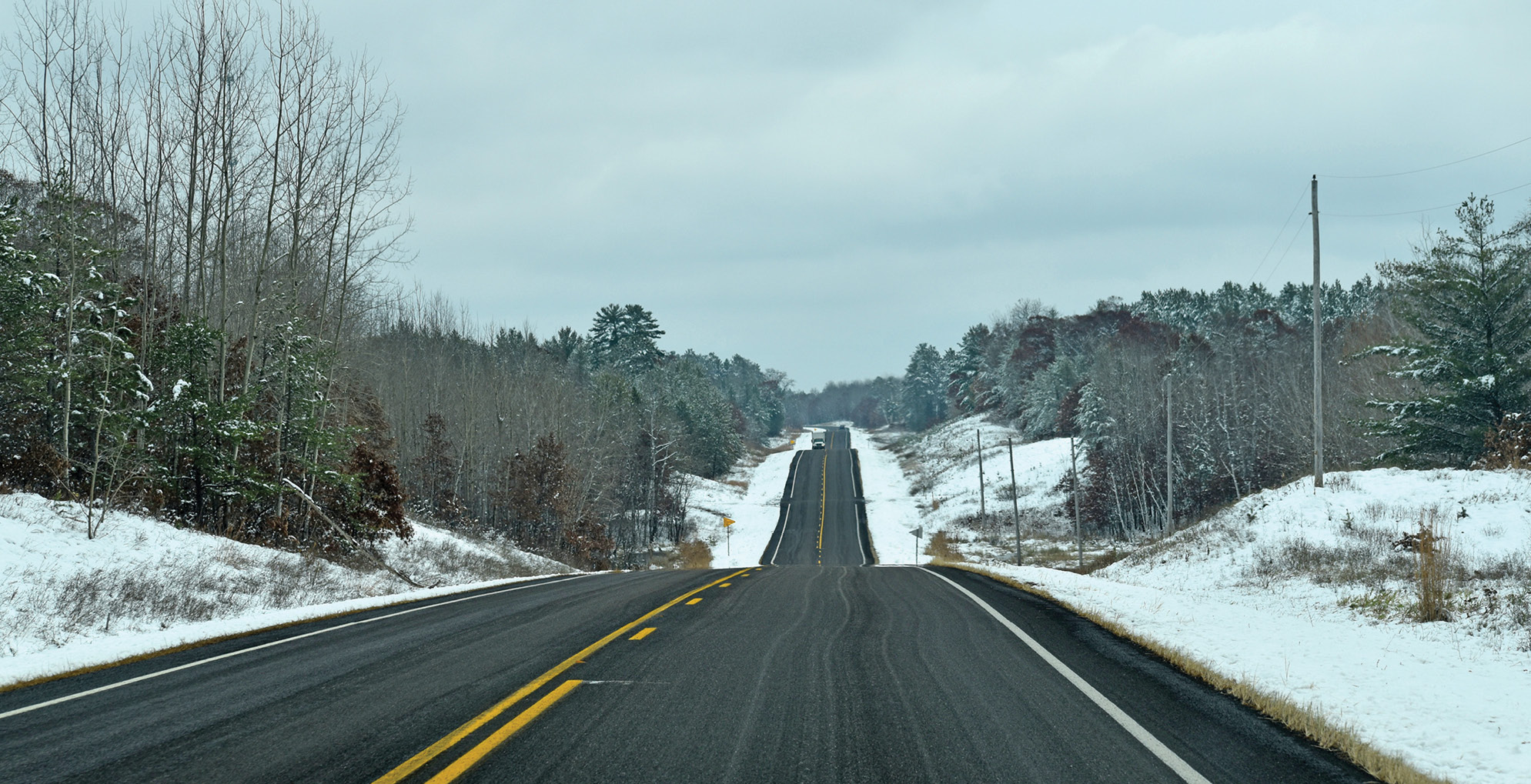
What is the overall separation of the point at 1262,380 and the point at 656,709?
74.7m

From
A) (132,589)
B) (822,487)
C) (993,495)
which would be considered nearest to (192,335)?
(132,589)

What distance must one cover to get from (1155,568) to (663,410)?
61419 mm

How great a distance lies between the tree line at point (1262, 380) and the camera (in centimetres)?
2580

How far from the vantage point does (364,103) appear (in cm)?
2412

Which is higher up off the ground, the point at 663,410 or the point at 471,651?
the point at 663,410

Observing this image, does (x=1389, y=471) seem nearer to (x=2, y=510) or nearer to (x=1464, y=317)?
(x=1464, y=317)

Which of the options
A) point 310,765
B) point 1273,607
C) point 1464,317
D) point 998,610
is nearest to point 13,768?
point 310,765

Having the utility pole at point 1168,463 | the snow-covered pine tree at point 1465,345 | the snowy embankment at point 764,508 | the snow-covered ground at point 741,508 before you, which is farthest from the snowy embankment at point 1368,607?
the snowy embankment at point 764,508

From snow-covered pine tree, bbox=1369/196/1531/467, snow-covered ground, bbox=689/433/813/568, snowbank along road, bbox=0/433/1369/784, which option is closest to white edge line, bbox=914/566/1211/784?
snowbank along road, bbox=0/433/1369/784

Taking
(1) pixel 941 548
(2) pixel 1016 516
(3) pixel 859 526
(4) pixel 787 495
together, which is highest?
(2) pixel 1016 516

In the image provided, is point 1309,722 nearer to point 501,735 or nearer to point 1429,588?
point 501,735

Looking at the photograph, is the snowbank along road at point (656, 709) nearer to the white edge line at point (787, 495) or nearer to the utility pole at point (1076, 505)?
the utility pole at point (1076, 505)

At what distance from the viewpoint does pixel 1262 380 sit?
68562 mm

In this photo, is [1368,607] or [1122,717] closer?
[1122,717]
